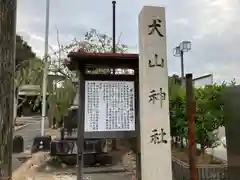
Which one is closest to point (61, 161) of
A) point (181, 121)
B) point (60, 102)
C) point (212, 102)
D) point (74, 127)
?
point (74, 127)

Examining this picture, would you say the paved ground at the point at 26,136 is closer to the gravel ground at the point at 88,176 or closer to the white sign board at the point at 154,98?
the gravel ground at the point at 88,176

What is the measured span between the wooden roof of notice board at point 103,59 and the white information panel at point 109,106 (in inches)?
13.0

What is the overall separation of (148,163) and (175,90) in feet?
19.5

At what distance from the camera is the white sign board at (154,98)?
435 centimetres

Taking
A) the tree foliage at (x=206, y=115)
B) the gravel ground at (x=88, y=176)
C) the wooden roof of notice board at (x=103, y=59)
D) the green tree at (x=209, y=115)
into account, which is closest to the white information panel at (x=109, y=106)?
the wooden roof of notice board at (x=103, y=59)

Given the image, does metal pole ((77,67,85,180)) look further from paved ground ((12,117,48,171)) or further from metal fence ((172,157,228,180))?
paved ground ((12,117,48,171))

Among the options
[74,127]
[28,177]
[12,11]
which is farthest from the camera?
[74,127]

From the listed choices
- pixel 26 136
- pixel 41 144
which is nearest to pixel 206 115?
pixel 41 144

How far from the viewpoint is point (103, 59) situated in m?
5.02

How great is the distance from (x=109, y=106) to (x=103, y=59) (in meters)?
0.86

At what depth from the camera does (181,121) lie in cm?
903

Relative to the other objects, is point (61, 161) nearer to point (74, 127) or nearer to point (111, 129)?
point (74, 127)

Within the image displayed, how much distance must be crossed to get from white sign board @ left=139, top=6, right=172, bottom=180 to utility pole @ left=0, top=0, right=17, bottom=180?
1950mm

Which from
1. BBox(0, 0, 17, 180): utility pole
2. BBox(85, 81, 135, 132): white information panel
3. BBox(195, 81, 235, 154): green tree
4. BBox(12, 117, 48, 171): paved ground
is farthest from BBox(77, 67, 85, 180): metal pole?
BBox(12, 117, 48, 171): paved ground
